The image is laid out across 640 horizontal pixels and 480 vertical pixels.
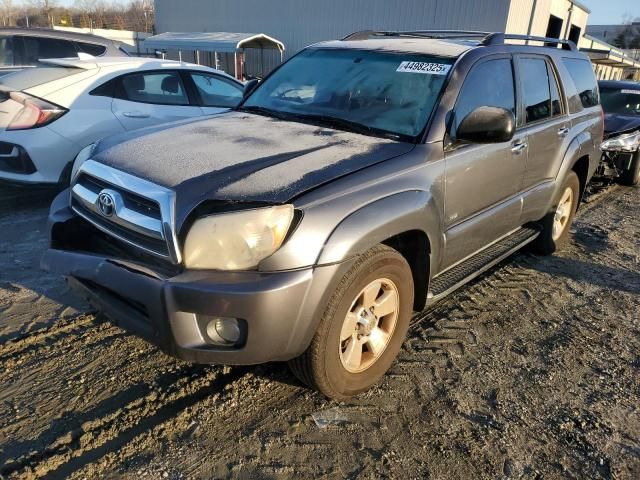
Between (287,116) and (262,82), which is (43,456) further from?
(262,82)

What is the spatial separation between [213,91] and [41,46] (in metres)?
3.33

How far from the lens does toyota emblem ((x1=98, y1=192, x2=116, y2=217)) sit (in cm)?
255

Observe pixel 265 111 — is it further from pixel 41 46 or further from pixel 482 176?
pixel 41 46

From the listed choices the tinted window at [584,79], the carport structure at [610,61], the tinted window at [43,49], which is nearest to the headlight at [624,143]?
the tinted window at [584,79]

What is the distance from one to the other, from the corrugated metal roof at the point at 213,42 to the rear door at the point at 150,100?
14691 millimetres

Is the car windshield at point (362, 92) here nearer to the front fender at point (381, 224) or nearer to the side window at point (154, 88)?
the front fender at point (381, 224)

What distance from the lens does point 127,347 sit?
315cm

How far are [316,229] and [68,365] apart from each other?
178 cm

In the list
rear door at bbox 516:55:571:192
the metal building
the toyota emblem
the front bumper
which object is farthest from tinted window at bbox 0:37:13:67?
the metal building

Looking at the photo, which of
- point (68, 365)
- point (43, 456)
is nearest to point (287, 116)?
point (68, 365)

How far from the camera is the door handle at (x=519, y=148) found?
3684 mm

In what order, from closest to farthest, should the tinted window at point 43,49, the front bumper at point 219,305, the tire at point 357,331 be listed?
the front bumper at point 219,305, the tire at point 357,331, the tinted window at point 43,49

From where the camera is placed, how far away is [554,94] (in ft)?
14.4

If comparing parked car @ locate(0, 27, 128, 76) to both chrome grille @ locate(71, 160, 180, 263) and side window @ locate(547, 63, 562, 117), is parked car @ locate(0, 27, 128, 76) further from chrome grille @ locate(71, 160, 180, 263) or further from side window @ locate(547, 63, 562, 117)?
side window @ locate(547, 63, 562, 117)
